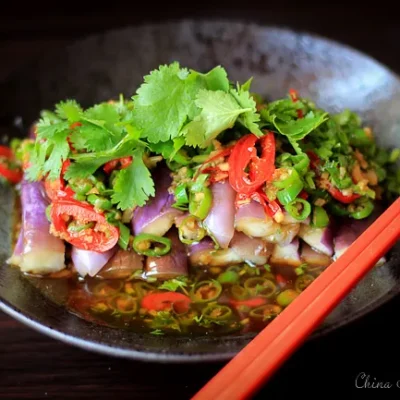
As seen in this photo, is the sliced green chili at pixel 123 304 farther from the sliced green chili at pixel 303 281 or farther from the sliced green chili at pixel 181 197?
the sliced green chili at pixel 303 281

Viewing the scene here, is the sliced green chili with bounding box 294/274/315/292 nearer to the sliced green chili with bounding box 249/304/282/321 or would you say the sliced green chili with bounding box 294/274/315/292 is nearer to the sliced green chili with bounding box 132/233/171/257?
the sliced green chili with bounding box 249/304/282/321

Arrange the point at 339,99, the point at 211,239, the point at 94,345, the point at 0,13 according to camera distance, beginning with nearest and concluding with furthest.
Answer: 1. the point at 94,345
2. the point at 211,239
3. the point at 339,99
4. the point at 0,13

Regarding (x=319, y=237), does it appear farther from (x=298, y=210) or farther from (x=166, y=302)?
(x=166, y=302)

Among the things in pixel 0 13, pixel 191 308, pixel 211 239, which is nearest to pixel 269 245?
pixel 211 239

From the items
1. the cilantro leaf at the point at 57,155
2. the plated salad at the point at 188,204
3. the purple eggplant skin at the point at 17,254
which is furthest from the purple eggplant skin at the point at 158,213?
the purple eggplant skin at the point at 17,254

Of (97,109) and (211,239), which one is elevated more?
(97,109)

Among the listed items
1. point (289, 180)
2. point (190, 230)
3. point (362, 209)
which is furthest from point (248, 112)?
point (362, 209)

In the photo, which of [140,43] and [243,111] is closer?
[243,111]

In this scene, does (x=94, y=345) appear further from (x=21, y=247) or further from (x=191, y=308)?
(x=21, y=247)
